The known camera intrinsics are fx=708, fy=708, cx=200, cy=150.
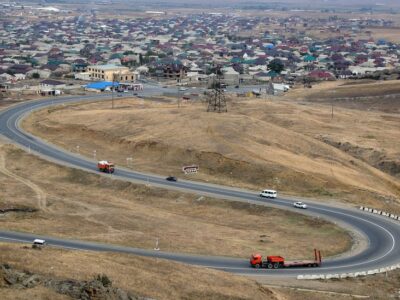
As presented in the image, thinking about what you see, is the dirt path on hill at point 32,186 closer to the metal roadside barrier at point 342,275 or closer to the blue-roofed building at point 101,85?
the metal roadside barrier at point 342,275

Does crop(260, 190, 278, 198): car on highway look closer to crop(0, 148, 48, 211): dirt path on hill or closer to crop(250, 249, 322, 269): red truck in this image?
crop(250, 249, 322, 269): red truck

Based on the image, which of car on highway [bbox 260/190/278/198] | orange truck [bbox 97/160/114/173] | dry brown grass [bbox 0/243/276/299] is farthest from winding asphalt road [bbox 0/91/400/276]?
dry brown grass [bbox 0/243/276/299]

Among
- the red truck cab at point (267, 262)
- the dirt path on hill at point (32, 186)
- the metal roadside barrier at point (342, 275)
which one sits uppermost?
the red truck cab at point (267, 262)

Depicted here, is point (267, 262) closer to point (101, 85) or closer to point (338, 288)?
point (338, 288)

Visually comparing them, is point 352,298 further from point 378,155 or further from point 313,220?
point 378,155

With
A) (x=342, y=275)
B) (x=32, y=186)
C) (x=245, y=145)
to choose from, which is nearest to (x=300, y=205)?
(x=342, y=275)

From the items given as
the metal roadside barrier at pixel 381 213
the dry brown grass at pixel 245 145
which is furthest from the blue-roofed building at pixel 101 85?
the metal roadside barrier at pixel 381 213
